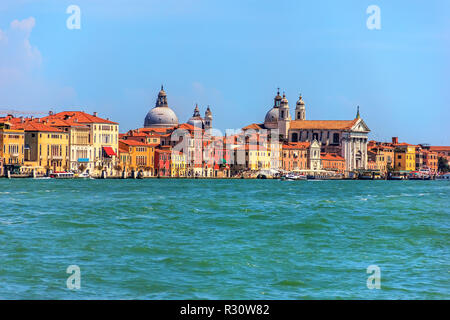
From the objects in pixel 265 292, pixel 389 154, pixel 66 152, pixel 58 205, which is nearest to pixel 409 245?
pixel 265 292

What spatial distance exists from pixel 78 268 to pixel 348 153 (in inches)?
4263

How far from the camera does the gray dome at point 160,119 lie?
123188mm

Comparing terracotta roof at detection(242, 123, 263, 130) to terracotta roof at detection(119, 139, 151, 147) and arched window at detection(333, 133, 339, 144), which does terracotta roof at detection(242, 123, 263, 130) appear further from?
terracotta roof at detection(119, 139, 151, 147)

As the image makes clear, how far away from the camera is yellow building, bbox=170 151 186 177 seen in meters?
99.3

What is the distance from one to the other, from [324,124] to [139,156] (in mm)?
35860

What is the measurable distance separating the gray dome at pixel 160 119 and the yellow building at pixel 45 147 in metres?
37.6

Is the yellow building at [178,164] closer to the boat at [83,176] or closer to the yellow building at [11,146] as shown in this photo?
the boat at [83,176]

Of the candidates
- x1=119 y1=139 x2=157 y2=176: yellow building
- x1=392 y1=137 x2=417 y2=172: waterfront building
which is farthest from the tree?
x1=119 y1=139 x2=157 y2=176: yellow building

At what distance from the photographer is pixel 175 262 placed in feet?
47.1

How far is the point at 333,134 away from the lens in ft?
396

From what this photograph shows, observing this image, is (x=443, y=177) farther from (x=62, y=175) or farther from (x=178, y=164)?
(x=62, y=175)

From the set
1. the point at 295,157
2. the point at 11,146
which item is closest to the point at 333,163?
the point at 295,157

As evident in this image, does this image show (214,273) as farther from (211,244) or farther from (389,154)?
(389,154)

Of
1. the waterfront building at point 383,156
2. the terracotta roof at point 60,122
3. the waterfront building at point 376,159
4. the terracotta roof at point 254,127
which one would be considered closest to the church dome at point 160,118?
the terracotta roof at point 254,127
